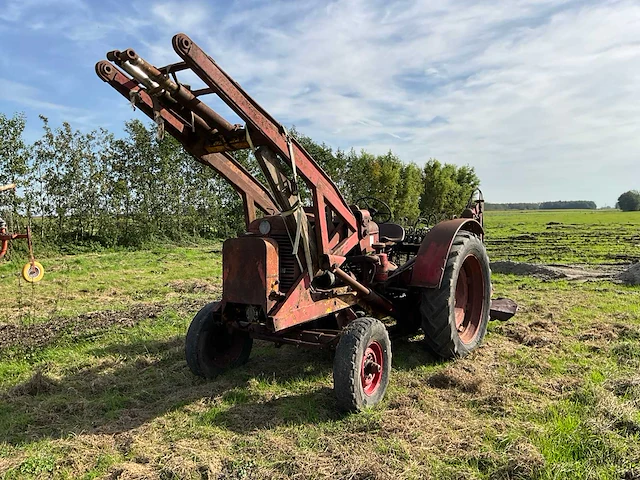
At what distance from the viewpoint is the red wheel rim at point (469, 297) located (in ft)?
19.4

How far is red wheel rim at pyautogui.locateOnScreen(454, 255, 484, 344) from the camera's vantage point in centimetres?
591

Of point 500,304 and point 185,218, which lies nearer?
point 500,304

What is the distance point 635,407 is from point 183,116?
4.35 metres

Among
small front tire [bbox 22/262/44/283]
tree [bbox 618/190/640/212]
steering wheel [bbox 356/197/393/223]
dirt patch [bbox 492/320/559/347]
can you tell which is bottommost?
dirt patch [bbox 492/320/559/347]

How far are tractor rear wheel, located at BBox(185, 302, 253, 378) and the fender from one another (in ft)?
6.39

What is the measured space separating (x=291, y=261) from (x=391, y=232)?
234 cm

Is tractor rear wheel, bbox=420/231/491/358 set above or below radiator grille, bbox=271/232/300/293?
below

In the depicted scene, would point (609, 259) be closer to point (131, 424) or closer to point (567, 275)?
point (567, 275)

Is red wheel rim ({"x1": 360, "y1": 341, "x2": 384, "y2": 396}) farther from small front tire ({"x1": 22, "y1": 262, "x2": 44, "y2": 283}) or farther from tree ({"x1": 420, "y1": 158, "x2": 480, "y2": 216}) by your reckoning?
tree ({"x1": 420, "y1": 158, "x2": 480, "y2": 216})

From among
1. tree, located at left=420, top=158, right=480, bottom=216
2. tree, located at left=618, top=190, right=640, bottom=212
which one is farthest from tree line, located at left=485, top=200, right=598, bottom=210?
tree, located at left=420, top=158, right=480, bottom=216

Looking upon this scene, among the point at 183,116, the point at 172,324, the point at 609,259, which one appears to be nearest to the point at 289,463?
the point at 183,116

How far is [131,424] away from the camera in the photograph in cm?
377

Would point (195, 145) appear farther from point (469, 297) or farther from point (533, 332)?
point (533, 332)

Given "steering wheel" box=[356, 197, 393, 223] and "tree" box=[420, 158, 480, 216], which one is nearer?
"steering wheel" box=[356, 197, 393, 223]
